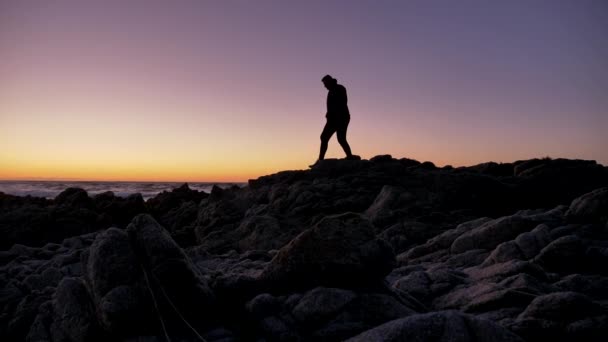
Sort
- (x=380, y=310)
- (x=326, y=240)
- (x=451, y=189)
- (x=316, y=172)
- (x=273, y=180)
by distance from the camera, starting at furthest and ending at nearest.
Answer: (x=273, y=180) < (x=316, y=172) < (x=451, y=189) < (x=326, y=240) < (x=380, y=310)

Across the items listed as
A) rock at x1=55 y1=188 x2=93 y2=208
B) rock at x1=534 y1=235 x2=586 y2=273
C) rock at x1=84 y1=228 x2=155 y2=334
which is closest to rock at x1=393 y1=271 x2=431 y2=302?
rock at x1=534 y1=235 x2=586 y2=273

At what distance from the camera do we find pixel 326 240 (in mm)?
4316

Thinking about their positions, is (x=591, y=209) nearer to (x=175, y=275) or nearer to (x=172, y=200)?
(x=175, y=275)

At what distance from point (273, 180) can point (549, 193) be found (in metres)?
8.08

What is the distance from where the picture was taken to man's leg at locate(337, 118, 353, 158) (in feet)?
41.3

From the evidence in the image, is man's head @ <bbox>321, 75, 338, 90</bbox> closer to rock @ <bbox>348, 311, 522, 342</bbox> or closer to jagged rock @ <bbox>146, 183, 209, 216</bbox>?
jagged rock @ <bbox>146, 183, 209, 216</bbox>

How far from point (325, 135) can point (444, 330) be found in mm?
10458

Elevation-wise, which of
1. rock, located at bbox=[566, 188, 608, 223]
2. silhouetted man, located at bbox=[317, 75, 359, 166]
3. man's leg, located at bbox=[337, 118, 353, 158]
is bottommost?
rock, located at bbox=[566, 188, 608, 223]

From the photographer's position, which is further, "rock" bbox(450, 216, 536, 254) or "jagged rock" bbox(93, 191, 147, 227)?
"jagged rock" bbox(93, 191, 147, 227)

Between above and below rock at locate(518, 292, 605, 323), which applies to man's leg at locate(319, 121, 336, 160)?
above

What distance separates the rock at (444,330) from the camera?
8.63ft

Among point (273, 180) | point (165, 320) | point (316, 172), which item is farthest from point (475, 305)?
point (273, 180)

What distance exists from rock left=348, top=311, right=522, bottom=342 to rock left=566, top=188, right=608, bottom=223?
189 inches

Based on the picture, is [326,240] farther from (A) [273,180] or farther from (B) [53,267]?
(A) [273,180]
